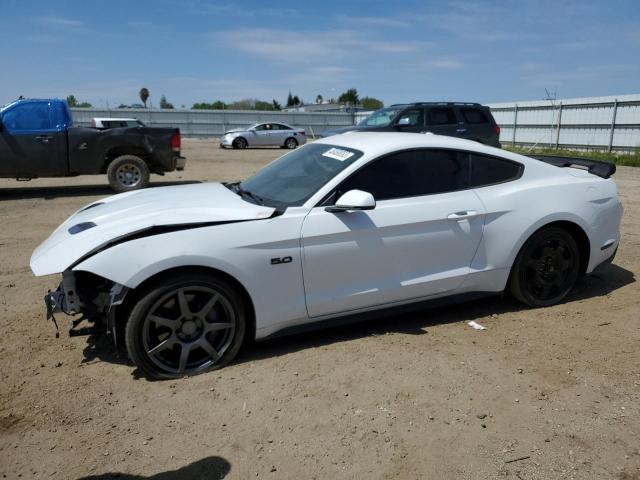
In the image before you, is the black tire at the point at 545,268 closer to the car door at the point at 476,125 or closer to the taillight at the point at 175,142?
the taillight at the point at 175,142

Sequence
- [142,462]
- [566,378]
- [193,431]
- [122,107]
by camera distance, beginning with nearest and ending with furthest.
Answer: [142,462] → [193,431] → [566,378] → [122,107]

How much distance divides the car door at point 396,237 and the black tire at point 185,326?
1.87ft

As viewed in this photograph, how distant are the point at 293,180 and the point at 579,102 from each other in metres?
21.6

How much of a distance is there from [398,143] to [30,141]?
29.0 feet

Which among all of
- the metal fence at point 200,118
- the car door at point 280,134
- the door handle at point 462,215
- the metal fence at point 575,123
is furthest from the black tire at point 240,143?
the door handle at point 462,215

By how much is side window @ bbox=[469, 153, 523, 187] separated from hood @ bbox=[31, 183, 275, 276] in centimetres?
176

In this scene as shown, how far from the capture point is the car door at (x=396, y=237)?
3.62m

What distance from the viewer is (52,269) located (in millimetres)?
3189

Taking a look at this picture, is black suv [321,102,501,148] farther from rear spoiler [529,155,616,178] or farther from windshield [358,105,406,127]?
rear spoiler [529,155,616,178]

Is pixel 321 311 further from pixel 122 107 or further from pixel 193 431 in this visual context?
pixel 122 107

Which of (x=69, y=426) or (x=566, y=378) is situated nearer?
(x=69, y=426)

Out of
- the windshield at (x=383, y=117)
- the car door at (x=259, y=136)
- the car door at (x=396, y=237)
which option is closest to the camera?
the car door at (x=396, y=237)

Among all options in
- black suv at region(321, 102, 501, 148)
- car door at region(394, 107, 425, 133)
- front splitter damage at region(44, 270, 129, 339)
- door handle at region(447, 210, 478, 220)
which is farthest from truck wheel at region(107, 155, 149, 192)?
door handle at region(447, 210, 478, 220)

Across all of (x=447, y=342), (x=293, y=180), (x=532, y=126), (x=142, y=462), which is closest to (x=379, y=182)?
(x=293, y=180)
